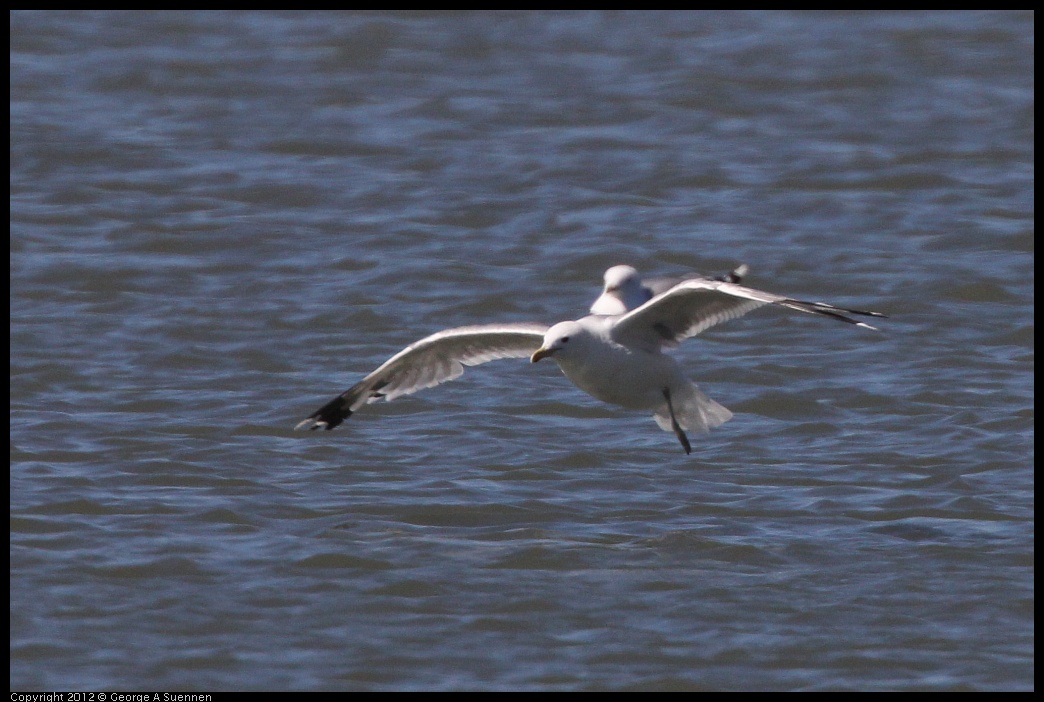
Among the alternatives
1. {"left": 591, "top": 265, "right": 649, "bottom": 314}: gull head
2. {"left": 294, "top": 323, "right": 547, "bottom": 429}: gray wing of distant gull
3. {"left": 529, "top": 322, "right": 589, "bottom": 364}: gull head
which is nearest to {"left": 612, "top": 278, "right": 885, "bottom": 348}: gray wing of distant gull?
{"left": 529, "top": 322, "right": 589, "bottom": 364}: gull head

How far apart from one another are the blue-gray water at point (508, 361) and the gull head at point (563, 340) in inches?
32.8

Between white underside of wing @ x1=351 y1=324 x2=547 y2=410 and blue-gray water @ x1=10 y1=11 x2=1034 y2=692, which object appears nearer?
blue-gray water @ x1=10 y1=11 x2=1034 y2=692

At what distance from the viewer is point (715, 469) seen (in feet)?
32.4

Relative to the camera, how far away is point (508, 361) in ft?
38.3

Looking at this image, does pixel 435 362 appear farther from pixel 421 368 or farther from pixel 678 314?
pixel 678 314

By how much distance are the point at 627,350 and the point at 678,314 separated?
12.3 inches

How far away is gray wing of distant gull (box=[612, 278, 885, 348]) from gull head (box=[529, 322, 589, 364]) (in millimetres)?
217

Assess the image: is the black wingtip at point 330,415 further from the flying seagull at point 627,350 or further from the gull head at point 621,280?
the gull head at point 621,280

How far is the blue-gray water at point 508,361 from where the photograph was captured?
7.80 m

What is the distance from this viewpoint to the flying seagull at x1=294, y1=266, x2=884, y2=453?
9.05 meters

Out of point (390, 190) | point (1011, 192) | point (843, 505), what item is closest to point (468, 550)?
point (843, 505)

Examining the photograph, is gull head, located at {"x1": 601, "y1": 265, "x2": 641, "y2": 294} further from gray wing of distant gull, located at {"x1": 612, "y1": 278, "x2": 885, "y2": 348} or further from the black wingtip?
the black wingtip

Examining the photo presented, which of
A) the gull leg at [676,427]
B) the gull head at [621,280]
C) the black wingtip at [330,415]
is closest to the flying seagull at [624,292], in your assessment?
the gull head at [621,280]

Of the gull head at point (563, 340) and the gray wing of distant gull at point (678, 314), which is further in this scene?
the gull head at point (563, 340)
